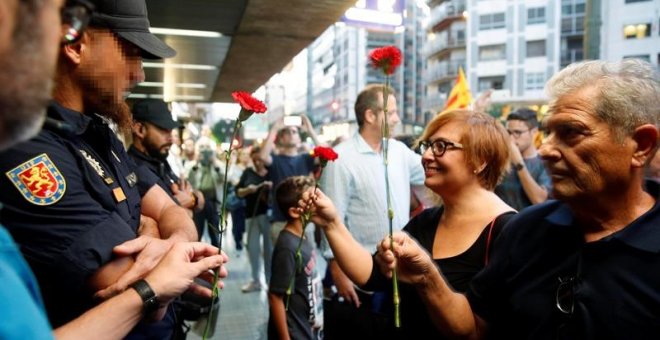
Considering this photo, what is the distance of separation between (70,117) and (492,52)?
53276mm

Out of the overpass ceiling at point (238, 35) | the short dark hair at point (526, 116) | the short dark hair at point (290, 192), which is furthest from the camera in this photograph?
the short dark hair at point (526, 116)

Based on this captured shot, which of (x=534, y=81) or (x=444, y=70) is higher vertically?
(x=444, y=70)

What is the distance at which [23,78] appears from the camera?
78 centimetres

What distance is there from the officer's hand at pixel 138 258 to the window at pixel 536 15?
2088 inches

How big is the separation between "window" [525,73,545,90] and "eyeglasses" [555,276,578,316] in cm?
5039

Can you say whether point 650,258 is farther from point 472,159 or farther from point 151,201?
point 151,201

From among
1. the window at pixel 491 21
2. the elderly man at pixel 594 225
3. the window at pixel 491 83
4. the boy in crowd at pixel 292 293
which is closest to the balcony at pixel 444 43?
the window at pixel 491 21

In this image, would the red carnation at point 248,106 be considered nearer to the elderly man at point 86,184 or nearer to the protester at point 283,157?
the elderly man at point 86,184

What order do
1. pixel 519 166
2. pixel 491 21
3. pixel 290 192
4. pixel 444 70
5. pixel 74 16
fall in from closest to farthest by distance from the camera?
pixel 74 16 → pixel 290 192 → pixel 519 166 → pixel 491 21 → pixel 444 70

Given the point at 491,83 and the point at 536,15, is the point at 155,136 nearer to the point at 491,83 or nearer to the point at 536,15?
the point at 491,83

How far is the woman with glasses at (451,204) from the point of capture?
2256mm

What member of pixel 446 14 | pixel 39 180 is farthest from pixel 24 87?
pixel 446 14

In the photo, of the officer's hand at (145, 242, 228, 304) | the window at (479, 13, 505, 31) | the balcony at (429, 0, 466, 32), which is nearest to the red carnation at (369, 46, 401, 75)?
the officer's hand at (145, 242, 228, 304)

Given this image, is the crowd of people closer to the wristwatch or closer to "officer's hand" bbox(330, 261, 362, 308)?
"officer's hand" bbox(330, 261, 362, 308)
